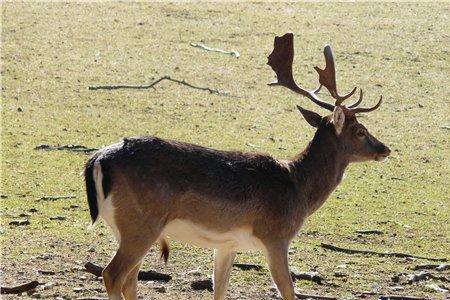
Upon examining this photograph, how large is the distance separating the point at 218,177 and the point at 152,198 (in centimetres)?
64

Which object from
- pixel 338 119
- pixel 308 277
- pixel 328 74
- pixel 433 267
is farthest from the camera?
pixel 433 267

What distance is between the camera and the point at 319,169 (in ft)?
34.5

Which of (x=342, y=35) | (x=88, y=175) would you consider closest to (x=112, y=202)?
(x=88, y=175)

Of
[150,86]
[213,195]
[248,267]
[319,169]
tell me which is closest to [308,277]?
[248,267]

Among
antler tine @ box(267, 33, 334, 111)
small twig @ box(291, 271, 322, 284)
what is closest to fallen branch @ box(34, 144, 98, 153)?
antler tine @ box(267, 33, 334, 111)

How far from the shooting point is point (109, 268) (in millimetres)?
9000

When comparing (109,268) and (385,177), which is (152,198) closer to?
(109,268)

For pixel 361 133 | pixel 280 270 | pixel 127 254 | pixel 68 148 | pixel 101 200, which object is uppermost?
pixel 361 133

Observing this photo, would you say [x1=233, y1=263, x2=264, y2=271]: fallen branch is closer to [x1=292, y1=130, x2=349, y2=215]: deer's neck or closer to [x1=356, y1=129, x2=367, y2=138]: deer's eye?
[x1=292, y1=130, x2=349, y2=215]: deer's neck

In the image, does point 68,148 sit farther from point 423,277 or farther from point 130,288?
point 130,288

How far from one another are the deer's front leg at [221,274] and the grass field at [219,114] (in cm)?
38

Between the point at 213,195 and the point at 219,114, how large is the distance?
369 inches

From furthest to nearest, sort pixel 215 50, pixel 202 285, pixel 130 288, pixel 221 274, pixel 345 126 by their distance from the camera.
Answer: pixel 215 50, pixel 345 126, pixel 202 285, pixel 221 274, pixel 130 288

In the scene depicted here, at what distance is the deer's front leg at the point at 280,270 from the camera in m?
9.59
